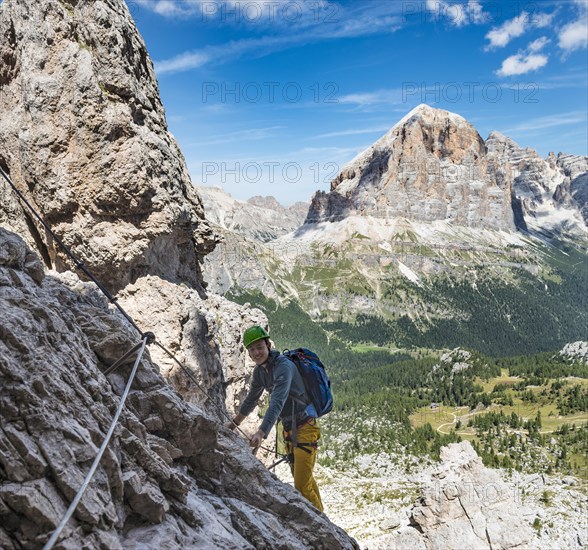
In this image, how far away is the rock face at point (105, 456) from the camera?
15.0 feet

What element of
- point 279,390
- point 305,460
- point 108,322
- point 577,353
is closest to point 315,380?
point 279,390

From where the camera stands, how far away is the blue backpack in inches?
368

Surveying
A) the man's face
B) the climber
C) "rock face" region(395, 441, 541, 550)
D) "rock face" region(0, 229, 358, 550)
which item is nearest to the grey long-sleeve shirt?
the climber

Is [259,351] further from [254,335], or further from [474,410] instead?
[474,410]

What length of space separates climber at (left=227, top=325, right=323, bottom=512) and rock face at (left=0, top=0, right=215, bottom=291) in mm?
9155

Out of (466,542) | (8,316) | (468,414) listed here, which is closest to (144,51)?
(8,316)

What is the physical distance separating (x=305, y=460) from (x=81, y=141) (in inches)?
502

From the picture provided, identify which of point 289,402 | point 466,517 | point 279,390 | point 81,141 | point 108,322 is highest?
point 81,141

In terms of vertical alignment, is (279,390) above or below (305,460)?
above

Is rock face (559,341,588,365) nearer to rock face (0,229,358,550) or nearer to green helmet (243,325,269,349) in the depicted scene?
green helmet (243,325,269,349)

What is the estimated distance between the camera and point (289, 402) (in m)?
9.53

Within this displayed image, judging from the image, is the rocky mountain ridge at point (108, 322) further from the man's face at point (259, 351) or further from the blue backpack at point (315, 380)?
the blue backpack at point (315, 380)

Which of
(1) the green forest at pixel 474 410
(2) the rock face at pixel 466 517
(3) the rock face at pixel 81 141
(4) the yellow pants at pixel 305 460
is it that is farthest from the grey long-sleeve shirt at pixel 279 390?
(1) the green forest at pixel 474 410

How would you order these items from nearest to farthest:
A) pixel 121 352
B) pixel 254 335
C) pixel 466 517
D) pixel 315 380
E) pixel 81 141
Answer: pixel 121 352, pixel 254 335, pixel 315 380, pixel 81 141, pixel 466 517
